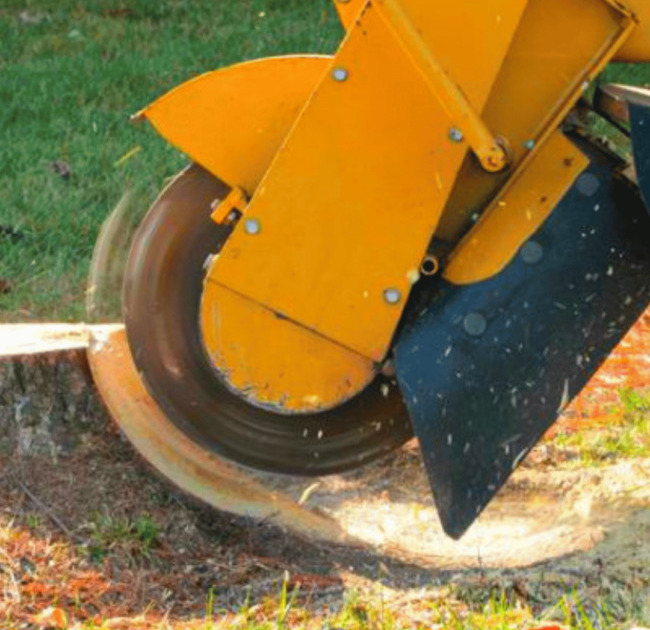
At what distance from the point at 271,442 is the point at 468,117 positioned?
39.7 inches

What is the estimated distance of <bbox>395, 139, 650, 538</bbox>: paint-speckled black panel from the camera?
3.70 metres

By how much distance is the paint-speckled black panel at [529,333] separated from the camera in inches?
146

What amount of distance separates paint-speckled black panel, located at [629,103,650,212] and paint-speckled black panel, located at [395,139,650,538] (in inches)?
4.4

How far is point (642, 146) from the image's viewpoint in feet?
11.9

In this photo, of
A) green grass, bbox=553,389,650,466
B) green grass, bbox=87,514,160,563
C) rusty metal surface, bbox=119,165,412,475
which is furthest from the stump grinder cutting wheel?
green grass, bbox=553,389,650,466

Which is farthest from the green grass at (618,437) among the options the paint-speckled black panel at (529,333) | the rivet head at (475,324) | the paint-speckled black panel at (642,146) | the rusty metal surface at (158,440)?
the paint-speckled black panel at (642,146)

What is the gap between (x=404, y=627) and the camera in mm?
3480

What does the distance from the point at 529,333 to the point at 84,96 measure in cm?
498

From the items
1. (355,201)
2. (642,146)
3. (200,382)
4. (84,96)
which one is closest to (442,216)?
(355,201)

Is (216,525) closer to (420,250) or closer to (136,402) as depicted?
(136,402)

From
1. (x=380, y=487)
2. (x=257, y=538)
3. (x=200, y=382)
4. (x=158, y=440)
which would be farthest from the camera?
(x=380, y=487)

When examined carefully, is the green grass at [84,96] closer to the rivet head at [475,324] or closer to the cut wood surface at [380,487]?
the cut wood surface at [380,487]

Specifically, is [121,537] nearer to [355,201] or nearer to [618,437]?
[355,201]

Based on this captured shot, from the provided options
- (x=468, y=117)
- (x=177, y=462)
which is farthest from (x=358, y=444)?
(x=468, y=117)
